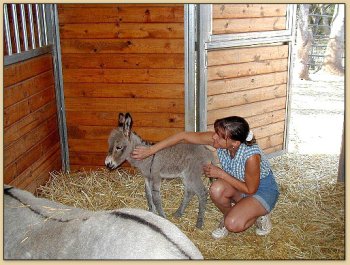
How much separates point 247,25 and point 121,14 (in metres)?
1.74

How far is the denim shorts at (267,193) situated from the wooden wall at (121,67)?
72.6 inches

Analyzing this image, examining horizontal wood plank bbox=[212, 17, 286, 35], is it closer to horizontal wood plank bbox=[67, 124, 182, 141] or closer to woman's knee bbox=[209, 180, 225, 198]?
horizontal wood plank bbox=[67, 124, 182, 141]

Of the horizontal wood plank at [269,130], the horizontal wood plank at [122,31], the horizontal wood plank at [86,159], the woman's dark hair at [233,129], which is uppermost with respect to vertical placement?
the horizontal wood plank at [122,31]

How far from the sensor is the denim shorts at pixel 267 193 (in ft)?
12.6

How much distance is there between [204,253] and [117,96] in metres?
2.57

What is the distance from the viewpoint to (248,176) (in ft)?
12.1

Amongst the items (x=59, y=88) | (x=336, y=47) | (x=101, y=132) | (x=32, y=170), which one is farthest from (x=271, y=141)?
(x=336, y=47)

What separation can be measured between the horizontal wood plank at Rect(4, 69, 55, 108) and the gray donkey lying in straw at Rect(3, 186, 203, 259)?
5.16ft

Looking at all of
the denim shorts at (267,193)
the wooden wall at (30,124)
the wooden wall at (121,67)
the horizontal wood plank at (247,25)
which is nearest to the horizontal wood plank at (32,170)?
the wooden wall at (30,124)

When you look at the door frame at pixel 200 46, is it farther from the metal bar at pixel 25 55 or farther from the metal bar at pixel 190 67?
the metal bar at pixel 25 55

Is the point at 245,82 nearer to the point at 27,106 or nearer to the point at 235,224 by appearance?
the point at 235,224

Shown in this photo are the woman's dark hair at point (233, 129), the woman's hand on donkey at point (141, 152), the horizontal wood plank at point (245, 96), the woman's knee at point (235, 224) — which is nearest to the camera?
the woman's dark hair at point (233, 129)

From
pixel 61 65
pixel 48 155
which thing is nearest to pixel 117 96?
pixel 61 65

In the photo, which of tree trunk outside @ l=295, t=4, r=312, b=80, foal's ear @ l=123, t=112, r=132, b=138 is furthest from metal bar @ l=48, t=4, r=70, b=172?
tree trunk outside @ l=295, t=4, r=312, b=80
